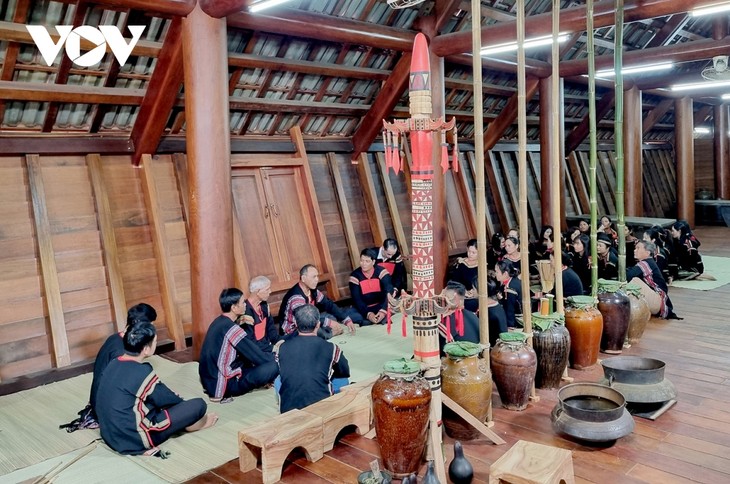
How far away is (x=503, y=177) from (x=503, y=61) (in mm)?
3010

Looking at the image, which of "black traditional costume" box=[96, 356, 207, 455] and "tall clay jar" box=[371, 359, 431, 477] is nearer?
"tall clay jar" box=[371, 359, 431, 477]

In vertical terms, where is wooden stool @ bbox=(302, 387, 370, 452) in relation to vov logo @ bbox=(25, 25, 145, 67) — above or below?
below

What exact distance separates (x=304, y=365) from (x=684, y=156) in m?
11.1

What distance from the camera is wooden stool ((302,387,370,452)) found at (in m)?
3.40

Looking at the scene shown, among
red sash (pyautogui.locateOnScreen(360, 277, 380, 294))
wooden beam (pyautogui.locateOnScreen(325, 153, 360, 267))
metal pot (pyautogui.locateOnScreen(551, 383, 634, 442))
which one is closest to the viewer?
metal pot (pyautogui.locateOnScreen(551, 383, 634, 442))

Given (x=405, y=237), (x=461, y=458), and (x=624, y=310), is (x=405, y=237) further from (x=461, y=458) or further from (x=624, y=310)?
(x=461, y=458)

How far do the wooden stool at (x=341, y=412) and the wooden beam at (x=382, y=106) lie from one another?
444cm

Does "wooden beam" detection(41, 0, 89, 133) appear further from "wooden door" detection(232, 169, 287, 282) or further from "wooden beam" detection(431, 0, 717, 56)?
"wooden beam" detection(431, 0, 717, 56)

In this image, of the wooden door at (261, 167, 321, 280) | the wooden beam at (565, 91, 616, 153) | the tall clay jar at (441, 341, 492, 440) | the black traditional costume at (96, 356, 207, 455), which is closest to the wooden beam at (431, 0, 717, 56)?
the wooden door at (261, 167, 321, 280)

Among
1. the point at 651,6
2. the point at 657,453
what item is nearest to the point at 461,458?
the point at 657,453

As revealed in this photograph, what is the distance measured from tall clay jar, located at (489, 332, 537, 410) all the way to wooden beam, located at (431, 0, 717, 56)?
3605 millimetres

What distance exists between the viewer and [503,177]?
10.5 m

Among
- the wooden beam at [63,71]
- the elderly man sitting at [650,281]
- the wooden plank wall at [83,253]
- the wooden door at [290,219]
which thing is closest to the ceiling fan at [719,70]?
the elderly man sitting at [650,281]

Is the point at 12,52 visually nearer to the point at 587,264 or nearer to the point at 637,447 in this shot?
the point at 637,447
